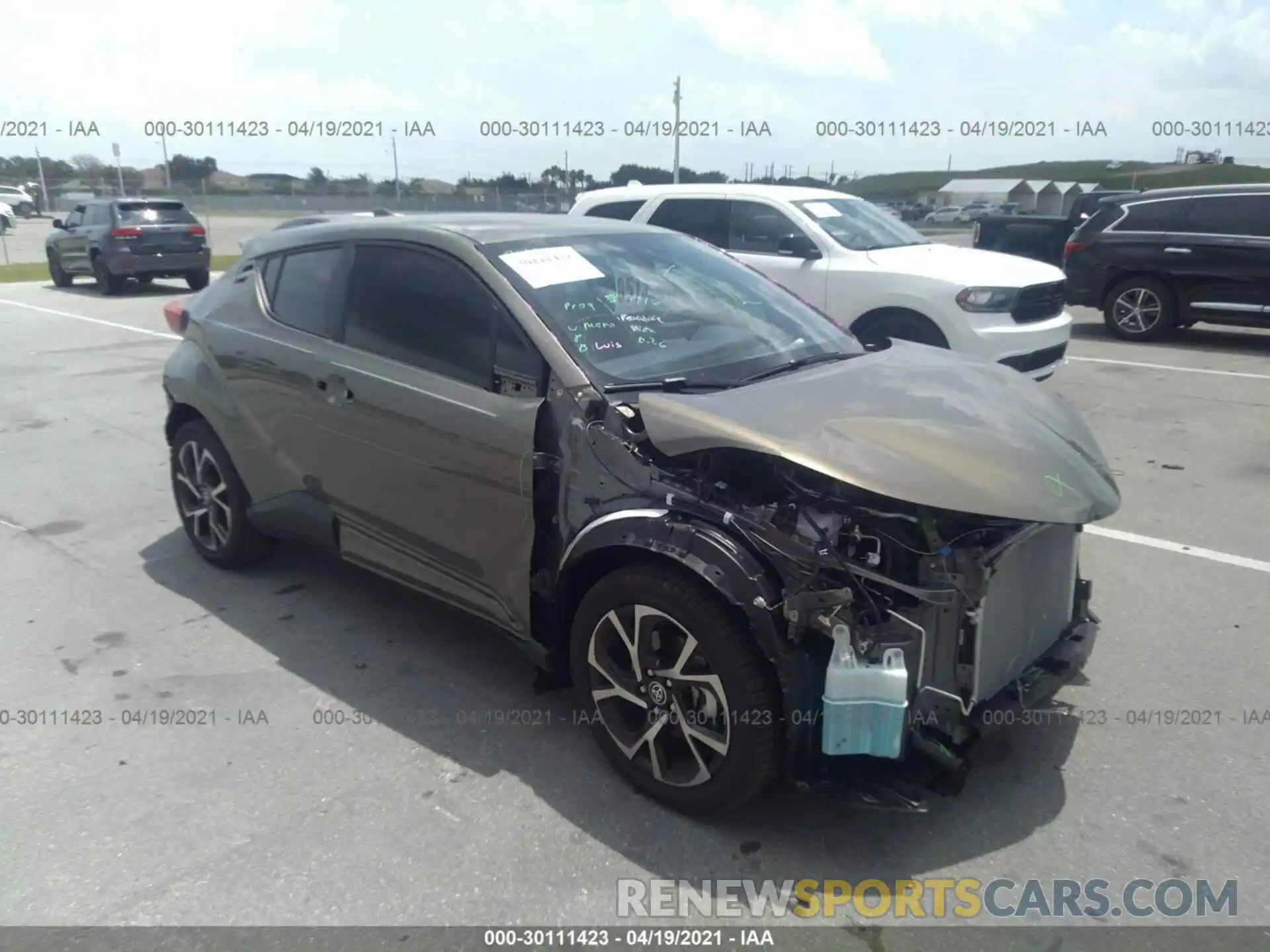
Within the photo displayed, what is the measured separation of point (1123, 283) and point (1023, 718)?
1018 centimetres

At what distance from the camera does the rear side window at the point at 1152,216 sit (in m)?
11.7

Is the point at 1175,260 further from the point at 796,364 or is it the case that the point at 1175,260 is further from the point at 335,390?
the point at 335,390

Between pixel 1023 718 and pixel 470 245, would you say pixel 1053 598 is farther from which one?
pixel 470 245

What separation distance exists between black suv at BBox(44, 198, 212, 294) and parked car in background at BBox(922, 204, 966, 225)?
3854cm

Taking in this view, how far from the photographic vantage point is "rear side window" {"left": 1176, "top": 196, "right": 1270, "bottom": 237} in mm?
11102

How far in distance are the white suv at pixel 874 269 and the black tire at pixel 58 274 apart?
14368 millimetres

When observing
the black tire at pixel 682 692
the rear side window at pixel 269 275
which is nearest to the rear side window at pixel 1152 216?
the rear side window at pixel 269 275

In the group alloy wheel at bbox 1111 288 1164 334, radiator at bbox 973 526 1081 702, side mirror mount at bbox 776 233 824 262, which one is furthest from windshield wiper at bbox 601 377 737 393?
alloy wheel at bbox 1111 288 1164 334

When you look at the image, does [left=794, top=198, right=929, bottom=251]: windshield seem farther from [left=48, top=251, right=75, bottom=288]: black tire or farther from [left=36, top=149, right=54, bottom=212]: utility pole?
[left=36, top=149, right=54, bottom=212]: utility pole

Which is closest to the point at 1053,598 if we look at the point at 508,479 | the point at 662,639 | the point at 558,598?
the point at 662,639

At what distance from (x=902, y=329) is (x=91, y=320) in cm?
1224

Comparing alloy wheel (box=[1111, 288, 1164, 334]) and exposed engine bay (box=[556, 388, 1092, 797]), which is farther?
alloy wheel (box=[1111, 288, 1164, 334])

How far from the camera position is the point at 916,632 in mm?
2760

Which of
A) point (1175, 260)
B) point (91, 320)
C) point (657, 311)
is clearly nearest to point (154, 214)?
point (91, 320)
